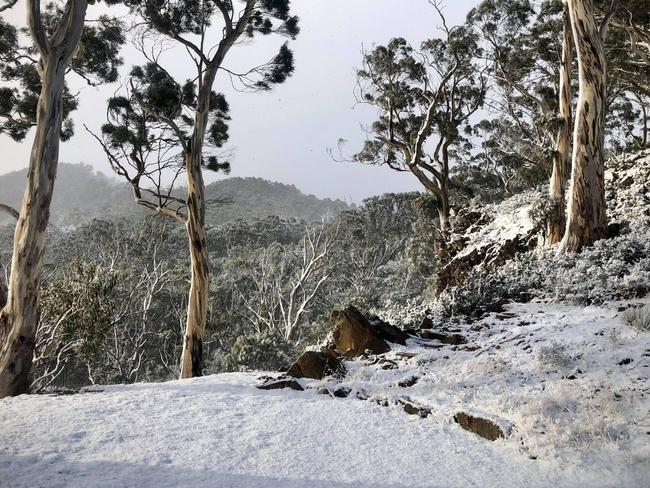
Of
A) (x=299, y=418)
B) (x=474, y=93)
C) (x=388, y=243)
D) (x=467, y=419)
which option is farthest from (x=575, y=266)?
(x=388, y=243)

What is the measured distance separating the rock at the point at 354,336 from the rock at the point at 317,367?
1.84 ft

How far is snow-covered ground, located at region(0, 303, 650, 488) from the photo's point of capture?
3.10 metres

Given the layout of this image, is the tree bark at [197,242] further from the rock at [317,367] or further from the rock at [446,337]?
the rock at [446,337]

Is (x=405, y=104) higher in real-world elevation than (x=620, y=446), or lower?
higher

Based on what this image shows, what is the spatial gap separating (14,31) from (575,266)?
1196cm

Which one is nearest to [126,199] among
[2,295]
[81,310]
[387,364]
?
[81,310]

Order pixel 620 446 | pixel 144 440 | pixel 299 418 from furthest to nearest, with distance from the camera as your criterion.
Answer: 1. pixel 299 418
2. pixel 144 440
3. pixel 620 446

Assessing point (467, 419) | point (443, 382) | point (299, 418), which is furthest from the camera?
point (443, 382)

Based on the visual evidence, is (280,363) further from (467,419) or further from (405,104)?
(467,419)

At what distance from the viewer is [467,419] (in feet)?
12.9

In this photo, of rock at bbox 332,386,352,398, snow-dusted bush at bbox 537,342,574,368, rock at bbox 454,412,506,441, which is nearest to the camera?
rock at bbox 454,412,506,441

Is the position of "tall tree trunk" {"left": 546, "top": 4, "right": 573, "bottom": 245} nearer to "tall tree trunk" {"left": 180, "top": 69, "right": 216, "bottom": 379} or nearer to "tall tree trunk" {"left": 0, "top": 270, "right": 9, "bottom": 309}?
"tall tree trunk" {"left": 180, "top": 69, "right": 216, "bottom": 379}

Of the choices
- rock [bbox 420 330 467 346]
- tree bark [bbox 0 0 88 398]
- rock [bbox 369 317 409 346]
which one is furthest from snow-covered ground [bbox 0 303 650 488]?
tree bark [bbox 0 0 88 398]

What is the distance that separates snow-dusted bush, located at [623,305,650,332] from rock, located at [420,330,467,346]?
6.06ft
